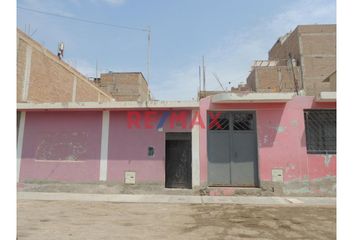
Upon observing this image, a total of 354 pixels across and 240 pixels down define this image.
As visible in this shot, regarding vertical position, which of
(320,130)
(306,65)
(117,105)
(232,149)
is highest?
(306,65)

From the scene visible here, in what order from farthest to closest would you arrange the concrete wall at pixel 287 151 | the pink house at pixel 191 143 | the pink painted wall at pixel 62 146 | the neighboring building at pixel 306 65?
1. the neighboring building at pixel 306 65
2. the pink painted wall at pixel 62 146
3. the pink house at pixel 191 143
4. the concrete wall at pixel 287 151

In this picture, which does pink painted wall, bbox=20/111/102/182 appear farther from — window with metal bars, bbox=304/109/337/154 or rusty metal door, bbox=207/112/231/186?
window with metal bars, bbox=304/109/337/154

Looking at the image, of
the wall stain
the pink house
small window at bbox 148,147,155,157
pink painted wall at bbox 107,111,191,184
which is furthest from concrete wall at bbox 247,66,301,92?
the wall stain

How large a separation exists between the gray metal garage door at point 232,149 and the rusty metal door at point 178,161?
862 mm

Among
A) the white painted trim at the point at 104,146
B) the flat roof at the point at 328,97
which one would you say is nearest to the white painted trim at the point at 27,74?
the white painted trim at the point at 104,146

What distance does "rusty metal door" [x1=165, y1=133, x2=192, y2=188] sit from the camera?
1097 cm

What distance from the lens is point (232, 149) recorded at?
35.4 ft

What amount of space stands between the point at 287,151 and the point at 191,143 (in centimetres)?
363

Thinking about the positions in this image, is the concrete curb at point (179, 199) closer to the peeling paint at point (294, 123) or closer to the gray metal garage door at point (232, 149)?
the gray metal garage door at point (232, 149)

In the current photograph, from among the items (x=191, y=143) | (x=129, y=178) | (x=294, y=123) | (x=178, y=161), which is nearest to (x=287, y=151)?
(x=294, y=123)

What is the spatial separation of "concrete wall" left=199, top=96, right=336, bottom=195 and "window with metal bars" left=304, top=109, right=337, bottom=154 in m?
0.21

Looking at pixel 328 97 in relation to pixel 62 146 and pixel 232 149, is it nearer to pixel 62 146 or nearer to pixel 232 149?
pixel 232 149

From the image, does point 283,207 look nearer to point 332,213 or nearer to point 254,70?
point 332,213

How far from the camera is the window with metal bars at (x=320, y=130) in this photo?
34.4 ft
